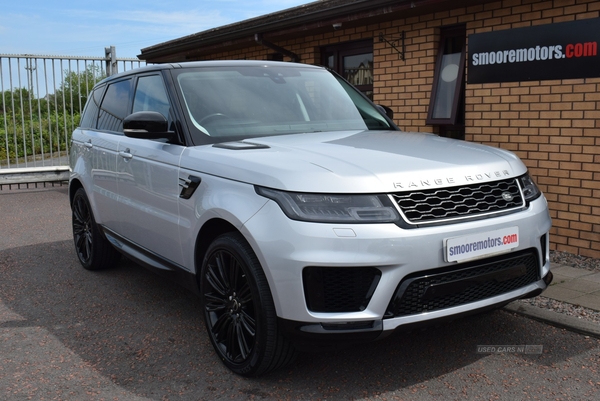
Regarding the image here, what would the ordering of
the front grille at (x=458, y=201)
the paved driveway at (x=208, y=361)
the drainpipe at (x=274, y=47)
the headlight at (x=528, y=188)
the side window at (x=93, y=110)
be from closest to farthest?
the front grille at (x=458, y=201) → the paved driveway at (x=208, y=361) → the headlight at (x=528, y=188) → the side window at (x=93, y=110) → the drainpipe at (x=274, y=47)

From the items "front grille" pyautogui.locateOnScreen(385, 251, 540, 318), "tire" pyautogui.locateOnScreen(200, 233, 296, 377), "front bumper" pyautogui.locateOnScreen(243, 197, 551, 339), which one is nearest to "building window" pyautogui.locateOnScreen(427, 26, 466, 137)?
"front grille" pyautogui.locateOnScreen(385, 251, 540, 318)

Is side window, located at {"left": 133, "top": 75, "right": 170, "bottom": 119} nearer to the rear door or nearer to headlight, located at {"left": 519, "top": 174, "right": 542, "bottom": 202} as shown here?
the rear door

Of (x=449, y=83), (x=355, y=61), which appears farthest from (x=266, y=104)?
(x=355, y=61)

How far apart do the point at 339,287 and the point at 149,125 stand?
5.79 ft

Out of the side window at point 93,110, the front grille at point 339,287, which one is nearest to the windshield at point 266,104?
the front grille at point 339,287

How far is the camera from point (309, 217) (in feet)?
10.1

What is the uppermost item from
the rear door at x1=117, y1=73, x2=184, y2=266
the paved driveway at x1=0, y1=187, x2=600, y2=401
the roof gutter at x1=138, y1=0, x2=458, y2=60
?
the roof gutter at x1=138, y1=0, x2=458, y2=60

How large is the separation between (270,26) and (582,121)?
15.9 feet

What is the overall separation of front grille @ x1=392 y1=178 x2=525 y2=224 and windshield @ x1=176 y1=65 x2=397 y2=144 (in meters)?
1.40

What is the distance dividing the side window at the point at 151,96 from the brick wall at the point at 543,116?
3781 millimetres

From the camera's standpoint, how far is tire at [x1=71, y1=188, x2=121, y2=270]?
6.02 metres

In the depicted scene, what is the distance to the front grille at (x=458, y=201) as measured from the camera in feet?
10.3

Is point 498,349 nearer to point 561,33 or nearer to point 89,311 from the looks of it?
point 89,311

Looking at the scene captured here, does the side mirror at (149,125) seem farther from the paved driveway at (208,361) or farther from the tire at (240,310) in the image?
the paved driveway at (208,361)
